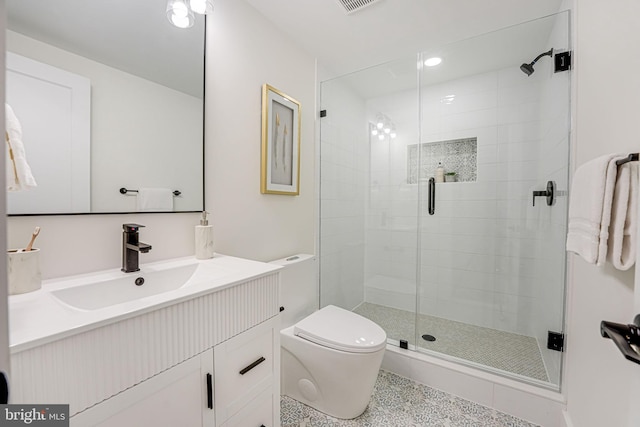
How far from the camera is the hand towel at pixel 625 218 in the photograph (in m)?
0.69

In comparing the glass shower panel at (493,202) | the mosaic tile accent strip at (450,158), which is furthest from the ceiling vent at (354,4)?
the mosaic tile accent strip at (450,158)

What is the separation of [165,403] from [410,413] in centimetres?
128

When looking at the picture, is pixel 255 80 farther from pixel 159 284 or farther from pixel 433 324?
pixel 433 324

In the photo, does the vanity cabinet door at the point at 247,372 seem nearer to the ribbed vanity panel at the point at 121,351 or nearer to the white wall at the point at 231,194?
the ribbed vanity panel at the point at 121,351

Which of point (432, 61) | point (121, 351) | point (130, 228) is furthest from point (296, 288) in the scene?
point (432, 61)

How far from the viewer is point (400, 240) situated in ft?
8.02

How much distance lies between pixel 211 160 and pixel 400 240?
5.84ft

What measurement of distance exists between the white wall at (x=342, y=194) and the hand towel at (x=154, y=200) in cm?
127

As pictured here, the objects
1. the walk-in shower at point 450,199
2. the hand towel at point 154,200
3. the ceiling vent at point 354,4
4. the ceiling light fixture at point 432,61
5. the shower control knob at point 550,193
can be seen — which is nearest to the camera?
the hand towel at point 154,200

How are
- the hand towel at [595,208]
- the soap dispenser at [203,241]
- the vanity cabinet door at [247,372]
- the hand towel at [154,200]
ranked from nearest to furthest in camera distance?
the hand towel at [595,208] < the vanity cabinet door at [247,372] < the hand towel at [154,200] < the soap dispenser at [203,241]

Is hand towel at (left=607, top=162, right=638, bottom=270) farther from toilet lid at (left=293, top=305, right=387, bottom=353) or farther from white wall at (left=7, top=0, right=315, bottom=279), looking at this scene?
white wall at (left=7, top=0, right=315, bottom=279)

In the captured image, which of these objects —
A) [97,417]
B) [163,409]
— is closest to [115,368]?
[97,417]

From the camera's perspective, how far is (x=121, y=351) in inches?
24.2

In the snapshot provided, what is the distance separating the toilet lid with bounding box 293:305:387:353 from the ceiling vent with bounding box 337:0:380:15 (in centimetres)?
182
